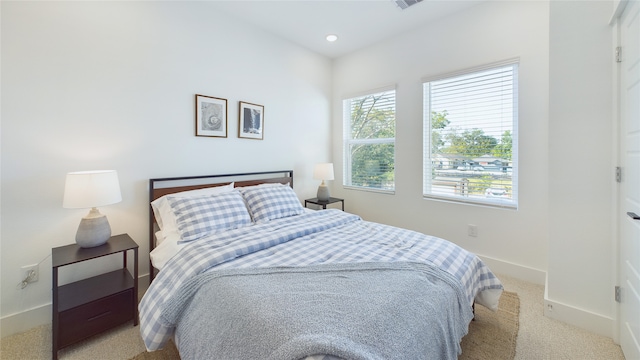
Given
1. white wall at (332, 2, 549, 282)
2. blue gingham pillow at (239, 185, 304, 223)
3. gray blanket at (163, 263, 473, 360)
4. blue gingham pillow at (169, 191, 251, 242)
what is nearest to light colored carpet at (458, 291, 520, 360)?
gray blanket at (163, 263, 473, 360)

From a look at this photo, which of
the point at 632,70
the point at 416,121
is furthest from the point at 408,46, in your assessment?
the point at 632,70

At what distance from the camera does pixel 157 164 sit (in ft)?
7.80

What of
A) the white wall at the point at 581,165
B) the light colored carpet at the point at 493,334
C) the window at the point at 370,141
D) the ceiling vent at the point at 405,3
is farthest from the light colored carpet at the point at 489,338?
the ceiling vent at the point at 405,3

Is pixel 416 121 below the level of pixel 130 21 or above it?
below

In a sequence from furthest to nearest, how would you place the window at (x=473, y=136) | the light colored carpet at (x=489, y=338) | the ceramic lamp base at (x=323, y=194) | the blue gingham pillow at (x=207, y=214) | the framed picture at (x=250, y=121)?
the ceramic lamp base at (x=323, y=194) < the framed picture at (x=250, y=121) < the window at (x=473, y=136) < the blue gingham pillow at (x=207, y=214) < the light colored carpet at (x=489, y=338)

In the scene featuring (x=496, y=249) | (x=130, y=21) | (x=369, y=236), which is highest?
(x=130, y=21)

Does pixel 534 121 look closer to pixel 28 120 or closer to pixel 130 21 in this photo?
pixel 130 21

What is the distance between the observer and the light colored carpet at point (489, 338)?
158cm

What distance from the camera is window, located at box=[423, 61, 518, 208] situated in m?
2.52

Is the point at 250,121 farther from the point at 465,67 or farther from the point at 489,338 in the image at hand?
the point at 489,338

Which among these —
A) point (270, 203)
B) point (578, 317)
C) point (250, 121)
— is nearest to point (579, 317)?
point (578, 317)

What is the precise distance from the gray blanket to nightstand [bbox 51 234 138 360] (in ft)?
2.74

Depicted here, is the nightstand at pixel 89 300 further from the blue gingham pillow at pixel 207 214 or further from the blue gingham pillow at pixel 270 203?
the blue gingham pillow at pixel 270 203

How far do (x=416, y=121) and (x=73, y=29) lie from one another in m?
3.24
